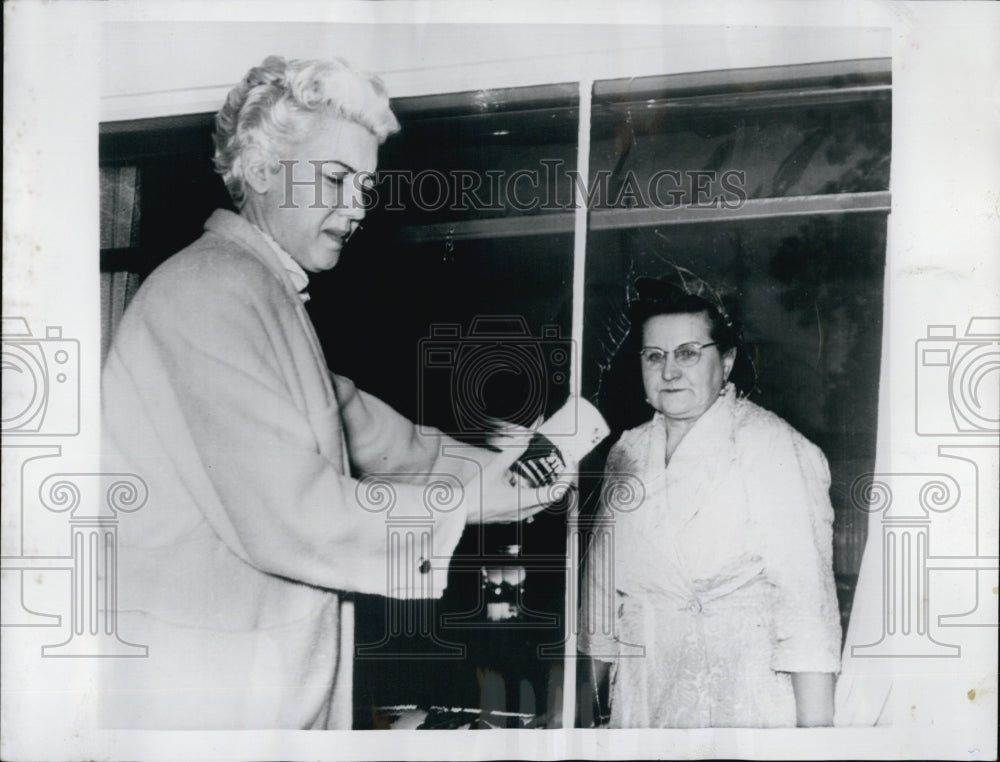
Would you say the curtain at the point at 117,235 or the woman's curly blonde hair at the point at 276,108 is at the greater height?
the woman's curly blonde hair at the point at 276,108

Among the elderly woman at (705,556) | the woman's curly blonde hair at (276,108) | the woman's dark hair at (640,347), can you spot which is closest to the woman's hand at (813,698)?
the elderly woman at (705,556)

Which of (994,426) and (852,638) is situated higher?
(994,426)

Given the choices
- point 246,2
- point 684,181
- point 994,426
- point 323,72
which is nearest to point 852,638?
point 994,426

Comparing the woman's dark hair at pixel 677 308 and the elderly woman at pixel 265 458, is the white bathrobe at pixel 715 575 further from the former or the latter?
the elderly woman at pixel 265 458

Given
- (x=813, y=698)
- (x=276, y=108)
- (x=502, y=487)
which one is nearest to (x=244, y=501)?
(x=502, y=487)

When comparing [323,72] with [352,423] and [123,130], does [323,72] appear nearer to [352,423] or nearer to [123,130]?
[123,130]

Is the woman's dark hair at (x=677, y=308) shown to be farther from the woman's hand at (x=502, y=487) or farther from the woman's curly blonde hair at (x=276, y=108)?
the woman's curly blonde hair at (x=276, y=108)

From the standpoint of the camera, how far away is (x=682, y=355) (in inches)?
63.6

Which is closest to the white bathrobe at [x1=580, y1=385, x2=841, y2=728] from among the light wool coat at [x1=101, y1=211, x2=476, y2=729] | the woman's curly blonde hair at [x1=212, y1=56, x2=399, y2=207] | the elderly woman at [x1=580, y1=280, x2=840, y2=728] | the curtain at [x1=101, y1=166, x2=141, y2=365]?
the elderly woman at [x1=580, y1=280, x2=840, y2=728]

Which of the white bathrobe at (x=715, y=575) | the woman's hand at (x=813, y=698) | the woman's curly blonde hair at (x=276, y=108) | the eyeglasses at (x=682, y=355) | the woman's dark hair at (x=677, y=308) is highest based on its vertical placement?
the woman's curly blonde hair at (x=276, y=108)

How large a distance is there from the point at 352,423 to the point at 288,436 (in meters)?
0.10

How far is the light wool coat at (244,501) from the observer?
5.10 feet

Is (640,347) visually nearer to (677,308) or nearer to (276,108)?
(677,308)

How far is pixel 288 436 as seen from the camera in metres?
1.56
